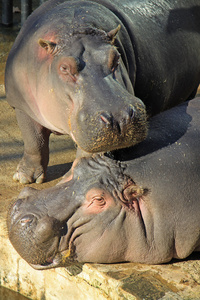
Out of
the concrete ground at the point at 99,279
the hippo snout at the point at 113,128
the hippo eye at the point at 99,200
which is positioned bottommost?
the concrete ground at the point at 99,279

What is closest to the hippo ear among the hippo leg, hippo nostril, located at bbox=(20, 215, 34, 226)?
the hippo leg

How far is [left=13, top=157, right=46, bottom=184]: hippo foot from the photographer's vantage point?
4.26 m

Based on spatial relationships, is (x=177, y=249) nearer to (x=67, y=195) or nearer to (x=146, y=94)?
(x=67, y=195)

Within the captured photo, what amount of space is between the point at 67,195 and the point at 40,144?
4.51 feet

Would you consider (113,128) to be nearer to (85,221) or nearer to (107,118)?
(107,118)

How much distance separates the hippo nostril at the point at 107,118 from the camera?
294cm

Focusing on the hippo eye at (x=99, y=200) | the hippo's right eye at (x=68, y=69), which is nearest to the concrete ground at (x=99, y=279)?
the hippo eye at (x=99, y=200)

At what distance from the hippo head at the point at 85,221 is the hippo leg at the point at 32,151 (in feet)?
4.32

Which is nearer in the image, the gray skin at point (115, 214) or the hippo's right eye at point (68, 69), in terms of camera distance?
the gray skin at point (115, 214)

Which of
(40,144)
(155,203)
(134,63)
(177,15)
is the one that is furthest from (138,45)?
(155,203)

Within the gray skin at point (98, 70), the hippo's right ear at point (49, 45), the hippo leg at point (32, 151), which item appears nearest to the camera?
the gray skin at point (98, 70)

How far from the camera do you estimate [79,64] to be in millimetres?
3344

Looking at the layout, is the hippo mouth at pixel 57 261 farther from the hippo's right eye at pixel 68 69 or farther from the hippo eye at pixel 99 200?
the hippo's right eye at pixel 68 69

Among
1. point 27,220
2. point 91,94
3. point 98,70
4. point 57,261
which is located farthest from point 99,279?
point 98,70
